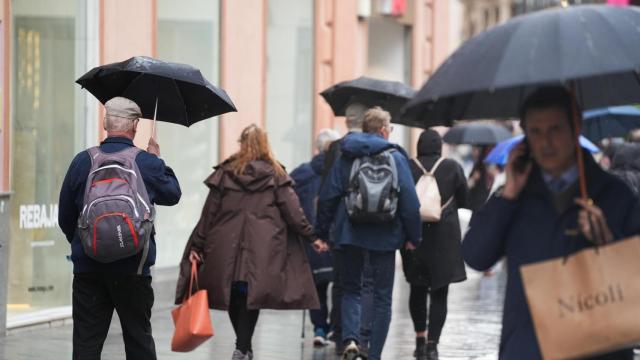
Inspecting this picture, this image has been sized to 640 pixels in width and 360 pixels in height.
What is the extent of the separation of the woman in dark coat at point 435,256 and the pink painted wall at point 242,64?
4674 mm

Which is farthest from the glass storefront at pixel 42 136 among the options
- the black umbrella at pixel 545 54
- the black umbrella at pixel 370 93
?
the black umbrella at pixel 545 54

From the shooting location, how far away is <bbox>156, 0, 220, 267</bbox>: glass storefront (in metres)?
14.9

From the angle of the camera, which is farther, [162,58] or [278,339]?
[162,58]

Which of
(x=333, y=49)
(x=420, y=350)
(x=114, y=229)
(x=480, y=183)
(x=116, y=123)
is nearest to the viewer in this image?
(x=114, y=229)

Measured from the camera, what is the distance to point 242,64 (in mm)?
16281

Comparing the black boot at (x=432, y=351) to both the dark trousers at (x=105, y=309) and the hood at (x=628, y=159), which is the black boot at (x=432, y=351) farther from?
the dark trousers at (x=105, y=309)

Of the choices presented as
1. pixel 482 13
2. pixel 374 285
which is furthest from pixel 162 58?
pixel 482 13

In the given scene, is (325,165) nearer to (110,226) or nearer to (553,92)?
(110,226)

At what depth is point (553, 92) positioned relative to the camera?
17.0ft

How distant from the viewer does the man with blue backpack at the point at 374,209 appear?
1014 cm

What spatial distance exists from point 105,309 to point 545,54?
3.57m

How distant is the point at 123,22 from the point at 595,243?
29.7ft

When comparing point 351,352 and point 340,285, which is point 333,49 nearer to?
point 340,285

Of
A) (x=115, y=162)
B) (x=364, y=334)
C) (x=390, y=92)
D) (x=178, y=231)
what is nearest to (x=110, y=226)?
(x=115, y=162)
